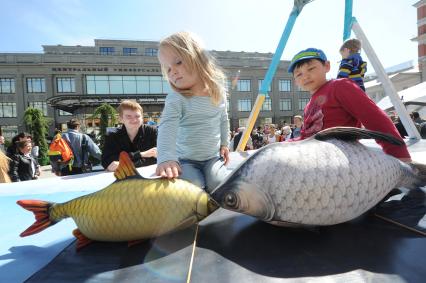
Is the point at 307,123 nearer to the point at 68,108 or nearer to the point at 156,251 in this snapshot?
the point at 156,251

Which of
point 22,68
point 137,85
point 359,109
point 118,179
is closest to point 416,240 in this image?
point 359,109

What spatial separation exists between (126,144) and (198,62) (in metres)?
1.09

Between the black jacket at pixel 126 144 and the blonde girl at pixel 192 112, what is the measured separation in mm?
792

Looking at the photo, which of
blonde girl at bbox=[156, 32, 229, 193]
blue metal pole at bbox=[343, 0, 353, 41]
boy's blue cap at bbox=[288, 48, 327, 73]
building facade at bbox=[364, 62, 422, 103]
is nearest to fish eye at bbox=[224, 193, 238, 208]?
blonde girl at bbox=[156, 32, 229, 193]

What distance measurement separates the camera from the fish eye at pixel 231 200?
96 cm

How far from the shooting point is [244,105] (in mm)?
27812

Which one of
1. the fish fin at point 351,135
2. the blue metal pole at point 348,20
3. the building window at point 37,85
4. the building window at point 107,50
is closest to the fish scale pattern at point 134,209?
the fish fin at point 351,135

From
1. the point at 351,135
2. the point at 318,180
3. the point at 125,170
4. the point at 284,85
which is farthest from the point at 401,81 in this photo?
the point at 125,170

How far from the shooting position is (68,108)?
19016 mm

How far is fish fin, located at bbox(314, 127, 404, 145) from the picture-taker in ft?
3.30

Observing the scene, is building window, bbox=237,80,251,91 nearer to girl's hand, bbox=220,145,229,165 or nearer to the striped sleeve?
girl's hand, bbox=220,145,229,165

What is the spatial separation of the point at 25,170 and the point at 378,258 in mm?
3937

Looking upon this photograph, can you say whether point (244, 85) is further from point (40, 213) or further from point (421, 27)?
point (40, 213)

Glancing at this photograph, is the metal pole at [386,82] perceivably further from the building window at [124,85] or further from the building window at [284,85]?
the building window at [284,85]
